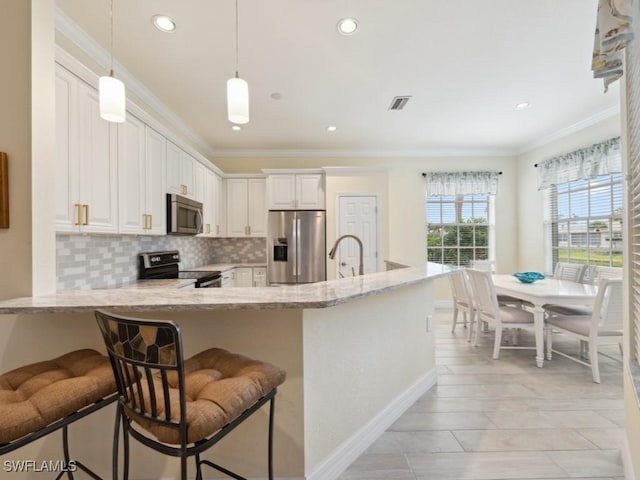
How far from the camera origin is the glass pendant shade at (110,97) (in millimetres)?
1465

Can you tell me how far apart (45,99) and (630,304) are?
3.00m

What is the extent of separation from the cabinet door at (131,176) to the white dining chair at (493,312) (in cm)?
323

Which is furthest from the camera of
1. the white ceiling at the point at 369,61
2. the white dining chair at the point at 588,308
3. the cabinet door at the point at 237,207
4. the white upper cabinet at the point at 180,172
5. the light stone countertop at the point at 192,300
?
the cabinet door at the point at 237,207

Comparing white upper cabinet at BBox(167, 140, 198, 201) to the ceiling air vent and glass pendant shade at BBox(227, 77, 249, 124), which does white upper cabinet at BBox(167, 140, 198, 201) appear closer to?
glass pendant shade at BBox(227, 77, 249, 124)

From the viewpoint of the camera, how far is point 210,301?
1.21 m

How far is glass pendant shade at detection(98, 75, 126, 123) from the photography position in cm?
146

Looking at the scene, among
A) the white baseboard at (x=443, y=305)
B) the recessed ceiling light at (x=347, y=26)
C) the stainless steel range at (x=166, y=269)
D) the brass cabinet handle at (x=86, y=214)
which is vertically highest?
the recessed ceiling light at (x=347, y=26)

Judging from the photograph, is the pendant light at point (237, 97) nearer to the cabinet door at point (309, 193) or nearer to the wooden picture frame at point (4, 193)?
the wooden picture frame at point (4, 193)

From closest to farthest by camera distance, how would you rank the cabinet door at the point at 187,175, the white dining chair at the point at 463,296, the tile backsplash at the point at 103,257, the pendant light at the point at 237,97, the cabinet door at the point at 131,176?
1. the pendant light at the point at 237,97
2. the tile backsplash at the point at 103,257
3. the cabinet door at the point at 131,176
4. the cabinet door at the point at 187,175
5. the white dining chair at the point at 463,296

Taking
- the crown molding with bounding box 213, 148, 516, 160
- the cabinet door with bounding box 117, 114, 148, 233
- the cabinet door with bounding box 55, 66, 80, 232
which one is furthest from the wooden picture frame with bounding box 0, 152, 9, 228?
the crown molding with bounding box 213, 148, 516, 160

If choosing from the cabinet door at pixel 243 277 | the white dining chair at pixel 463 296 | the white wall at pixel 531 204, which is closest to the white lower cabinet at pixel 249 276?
the cabinet door at pixel 243 277

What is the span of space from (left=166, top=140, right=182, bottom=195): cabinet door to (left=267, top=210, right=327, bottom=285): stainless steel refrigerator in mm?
1645

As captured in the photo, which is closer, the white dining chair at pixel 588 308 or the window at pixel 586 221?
the white dining chair at pixel 588 308

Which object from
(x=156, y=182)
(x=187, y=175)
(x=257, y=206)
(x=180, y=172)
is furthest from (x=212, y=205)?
(x=156, y=182)
